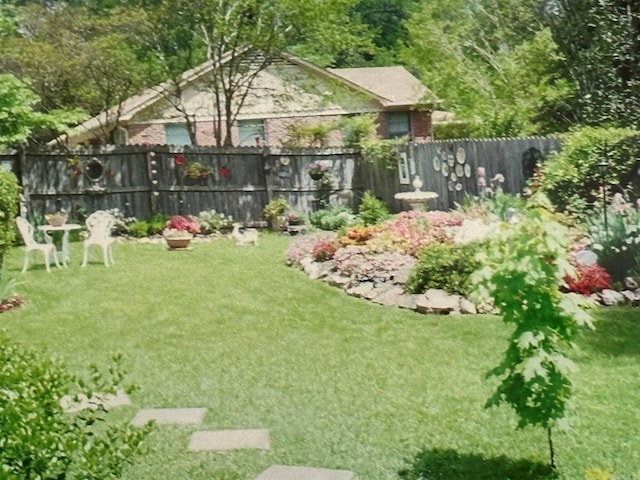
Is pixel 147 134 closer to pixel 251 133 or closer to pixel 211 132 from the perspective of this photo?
pixel 211 132

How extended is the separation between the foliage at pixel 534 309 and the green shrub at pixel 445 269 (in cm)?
445

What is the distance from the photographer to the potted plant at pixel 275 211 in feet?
55.2

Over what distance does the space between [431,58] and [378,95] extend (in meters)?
3.58

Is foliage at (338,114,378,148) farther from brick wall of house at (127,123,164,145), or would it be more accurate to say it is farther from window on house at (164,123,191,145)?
brick wall of house at (127,123,164,145)

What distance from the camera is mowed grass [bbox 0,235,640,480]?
14.7 feet

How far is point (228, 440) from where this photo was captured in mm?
4809

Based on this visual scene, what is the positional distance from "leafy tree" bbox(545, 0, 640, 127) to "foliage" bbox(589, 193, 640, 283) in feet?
15.3

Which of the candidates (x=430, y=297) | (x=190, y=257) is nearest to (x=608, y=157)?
(x=430, y=297)

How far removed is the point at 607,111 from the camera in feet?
43.9

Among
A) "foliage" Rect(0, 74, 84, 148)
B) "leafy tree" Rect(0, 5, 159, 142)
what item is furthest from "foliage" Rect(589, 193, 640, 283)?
"leafy tree" Rect(0, 5, 159, 142)

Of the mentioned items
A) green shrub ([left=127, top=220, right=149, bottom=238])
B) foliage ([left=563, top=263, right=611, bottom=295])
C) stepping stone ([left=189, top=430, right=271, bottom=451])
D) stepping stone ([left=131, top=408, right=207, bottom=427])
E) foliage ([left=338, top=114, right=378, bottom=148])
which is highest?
foliage ([left=338, top=114, right=378, bottom=148])

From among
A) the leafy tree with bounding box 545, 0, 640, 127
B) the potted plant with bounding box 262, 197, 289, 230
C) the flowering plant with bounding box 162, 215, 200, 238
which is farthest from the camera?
the potted plant with bounding box 262, 197, 289, 230

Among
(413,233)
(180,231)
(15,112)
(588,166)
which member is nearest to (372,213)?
(413,233)

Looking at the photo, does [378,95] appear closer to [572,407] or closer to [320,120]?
[320,120]
